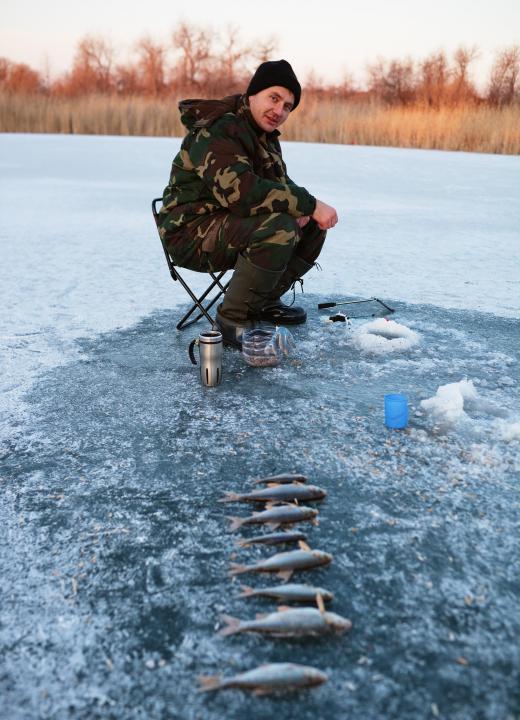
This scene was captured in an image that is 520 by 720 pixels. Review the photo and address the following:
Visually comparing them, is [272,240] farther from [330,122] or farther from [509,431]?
[330,122]

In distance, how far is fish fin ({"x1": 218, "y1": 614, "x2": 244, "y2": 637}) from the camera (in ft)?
4.94

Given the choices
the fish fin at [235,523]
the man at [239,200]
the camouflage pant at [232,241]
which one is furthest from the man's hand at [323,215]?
the fish fin at [235,523]

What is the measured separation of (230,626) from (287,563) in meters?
0.25

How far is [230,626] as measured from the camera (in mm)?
1518

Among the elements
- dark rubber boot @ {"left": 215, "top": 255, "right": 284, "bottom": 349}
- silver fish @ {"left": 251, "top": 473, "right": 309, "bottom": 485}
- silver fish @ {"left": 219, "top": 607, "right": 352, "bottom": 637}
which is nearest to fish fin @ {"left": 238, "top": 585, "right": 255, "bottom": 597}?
silver fish @ {"left": 219, "top": 607, "right": 352, "bottom": 637}

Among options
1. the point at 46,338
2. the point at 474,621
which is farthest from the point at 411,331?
the point at 474,621

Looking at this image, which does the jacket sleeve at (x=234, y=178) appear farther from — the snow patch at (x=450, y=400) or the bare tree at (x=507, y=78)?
the bare tree at (x=507, y=78)

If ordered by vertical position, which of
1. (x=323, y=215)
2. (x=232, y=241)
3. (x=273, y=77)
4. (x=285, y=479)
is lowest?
(x=285, y=479)

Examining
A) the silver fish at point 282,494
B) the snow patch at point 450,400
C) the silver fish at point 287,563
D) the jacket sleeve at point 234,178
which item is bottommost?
the silver fish at point 287,563

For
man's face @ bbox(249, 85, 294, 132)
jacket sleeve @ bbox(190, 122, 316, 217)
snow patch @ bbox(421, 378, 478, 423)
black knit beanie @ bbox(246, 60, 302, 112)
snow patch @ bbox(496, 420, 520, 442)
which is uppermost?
black knit beanie @ bbox(246, 60, 302, 112)

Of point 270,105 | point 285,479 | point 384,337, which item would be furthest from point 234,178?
point 285,479

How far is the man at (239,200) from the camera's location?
10.4 feet

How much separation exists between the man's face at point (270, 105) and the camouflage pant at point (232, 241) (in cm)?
49

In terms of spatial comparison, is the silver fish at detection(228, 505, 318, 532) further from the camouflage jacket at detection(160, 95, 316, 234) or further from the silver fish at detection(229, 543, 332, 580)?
the camouflage jacket at detection(160, 95, 316, 234)
